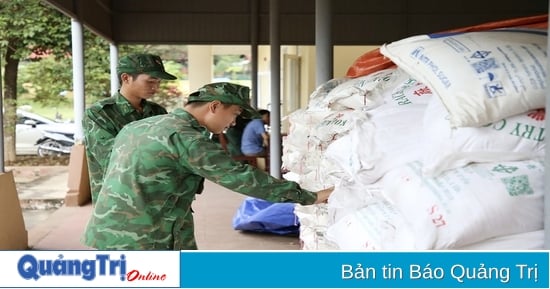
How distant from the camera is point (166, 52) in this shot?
2470 centimetres

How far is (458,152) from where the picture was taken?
1932 millimetres

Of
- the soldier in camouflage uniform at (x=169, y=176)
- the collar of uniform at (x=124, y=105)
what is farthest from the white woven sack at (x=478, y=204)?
the collar of uniform at (x=124, y=105)

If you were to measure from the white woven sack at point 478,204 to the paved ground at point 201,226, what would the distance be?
347cm

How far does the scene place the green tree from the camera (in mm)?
14352

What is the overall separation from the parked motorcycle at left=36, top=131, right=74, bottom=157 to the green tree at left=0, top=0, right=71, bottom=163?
191 centimetres

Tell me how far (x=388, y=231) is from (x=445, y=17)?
431 inches

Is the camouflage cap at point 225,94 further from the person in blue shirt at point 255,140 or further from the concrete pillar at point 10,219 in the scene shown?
the person in blue shirt at point 255,140

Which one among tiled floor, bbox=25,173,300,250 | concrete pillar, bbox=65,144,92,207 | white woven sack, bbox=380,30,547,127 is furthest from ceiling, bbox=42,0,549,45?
white woven sack, bbox=380,30,547,127

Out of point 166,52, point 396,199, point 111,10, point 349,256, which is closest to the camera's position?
point 349,256

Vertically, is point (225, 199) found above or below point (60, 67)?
below

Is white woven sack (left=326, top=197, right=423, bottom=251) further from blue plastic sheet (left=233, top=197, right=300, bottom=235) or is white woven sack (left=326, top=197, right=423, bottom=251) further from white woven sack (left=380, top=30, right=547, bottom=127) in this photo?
blue plastic sheet (left=233, top=197, right=300, bottom=235)

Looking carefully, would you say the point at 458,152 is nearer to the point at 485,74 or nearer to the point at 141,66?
the point at 485,74

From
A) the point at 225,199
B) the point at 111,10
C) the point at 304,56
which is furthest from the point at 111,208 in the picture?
the point at 304,56

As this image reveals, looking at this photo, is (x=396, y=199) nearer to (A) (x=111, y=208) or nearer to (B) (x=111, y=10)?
(A) (x=111, y=208)
